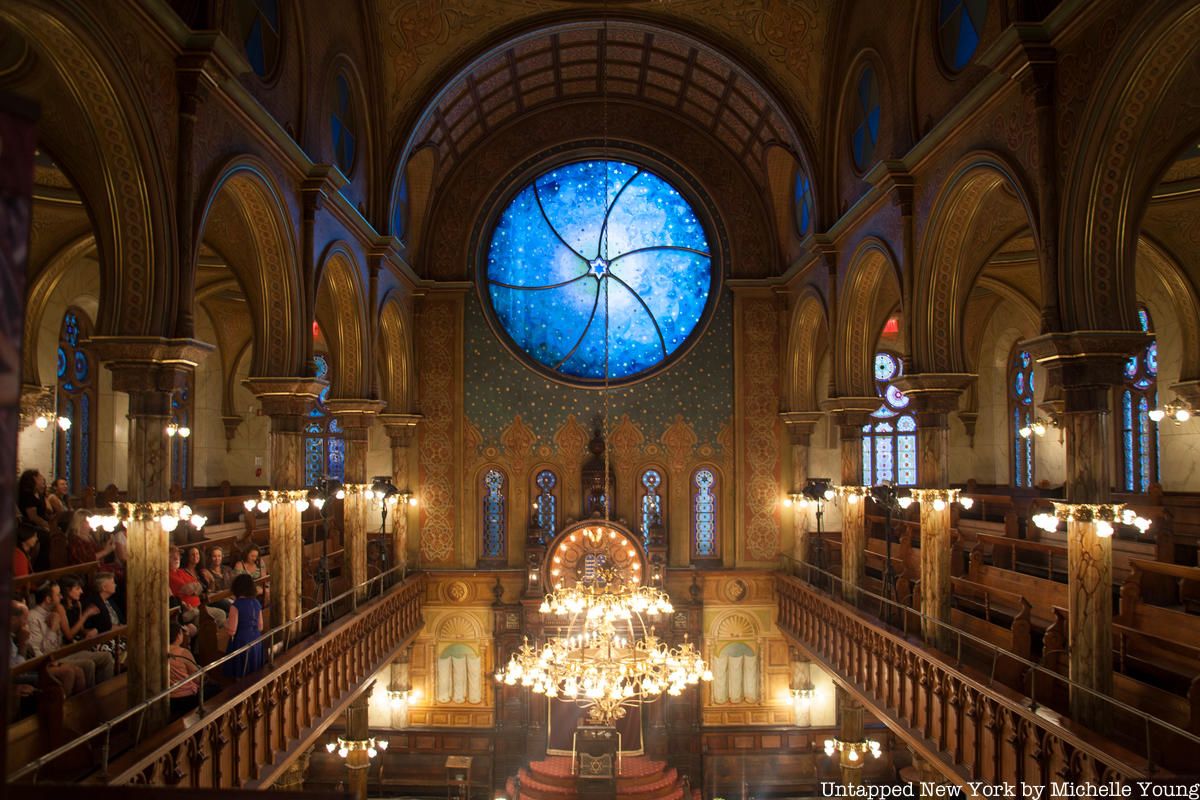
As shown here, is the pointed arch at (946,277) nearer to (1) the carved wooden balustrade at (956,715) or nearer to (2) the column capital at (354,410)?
(1) the carved wooden balustrade at (956,715)

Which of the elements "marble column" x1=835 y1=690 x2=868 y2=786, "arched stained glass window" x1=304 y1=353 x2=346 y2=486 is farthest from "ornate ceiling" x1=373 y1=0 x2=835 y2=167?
"marble column" x1=835 y1=690 x2=868 y2=786

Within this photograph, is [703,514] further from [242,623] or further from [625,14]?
A: [242,623]

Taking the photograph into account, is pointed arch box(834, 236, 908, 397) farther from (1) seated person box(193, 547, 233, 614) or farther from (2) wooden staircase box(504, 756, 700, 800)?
(1) seated person box(193, 547, 233, 614)

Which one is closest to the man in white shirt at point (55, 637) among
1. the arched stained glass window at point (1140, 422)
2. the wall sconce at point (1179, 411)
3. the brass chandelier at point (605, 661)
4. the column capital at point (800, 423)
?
the brass chandelier at point (605, 661)

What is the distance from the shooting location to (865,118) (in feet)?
56.9

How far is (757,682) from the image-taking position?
2338 cm

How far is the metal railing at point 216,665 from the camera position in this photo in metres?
7.07

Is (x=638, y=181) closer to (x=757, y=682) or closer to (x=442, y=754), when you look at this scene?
(x=757, y=682)

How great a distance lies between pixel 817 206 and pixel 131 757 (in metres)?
16.1

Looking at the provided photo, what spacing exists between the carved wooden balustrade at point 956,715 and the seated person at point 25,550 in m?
11.0

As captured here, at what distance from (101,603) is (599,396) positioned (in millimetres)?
14959

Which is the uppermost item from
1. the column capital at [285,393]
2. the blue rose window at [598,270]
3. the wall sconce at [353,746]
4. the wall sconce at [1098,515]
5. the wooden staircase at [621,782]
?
the blue rose window at [598,270]

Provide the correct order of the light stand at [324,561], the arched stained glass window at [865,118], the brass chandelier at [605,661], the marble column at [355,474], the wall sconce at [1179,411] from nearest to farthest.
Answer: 1. the brass chandelier at [605,661]
2. the light stand at [324,561]
3. the arched stained glass window at [865,118]
4. the wall sconce at [1179,411]
5. the marble column at [355,474]

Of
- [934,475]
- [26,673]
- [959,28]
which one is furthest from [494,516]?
[959,28]
